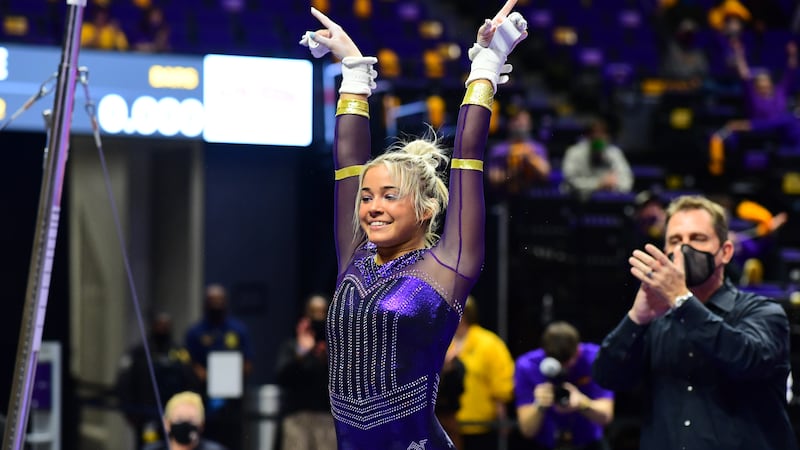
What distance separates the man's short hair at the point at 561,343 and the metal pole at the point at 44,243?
8.40 feet

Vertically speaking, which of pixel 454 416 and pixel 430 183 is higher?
pixel 430 183

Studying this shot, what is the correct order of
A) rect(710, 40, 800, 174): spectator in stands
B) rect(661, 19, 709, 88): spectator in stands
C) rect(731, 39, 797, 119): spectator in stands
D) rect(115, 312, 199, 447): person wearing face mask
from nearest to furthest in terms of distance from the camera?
rect(115, 312, 199, 447): person wearing face mask → rect(710, 40, 800, 174): spectator in stands → rect(731, 39, 797, 119): spectator in stands → rect(661, 19, 709, 88): spectator in stands

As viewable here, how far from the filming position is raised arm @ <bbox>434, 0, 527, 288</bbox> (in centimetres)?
289

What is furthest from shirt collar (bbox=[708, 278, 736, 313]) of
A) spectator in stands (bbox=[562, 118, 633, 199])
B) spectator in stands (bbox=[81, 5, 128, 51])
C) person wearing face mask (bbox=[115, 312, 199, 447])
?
spectator in stands (bbox=[81, 5, 128, 51])

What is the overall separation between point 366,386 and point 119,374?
4.98 metres

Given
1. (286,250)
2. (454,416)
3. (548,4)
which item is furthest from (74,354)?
(548,4)

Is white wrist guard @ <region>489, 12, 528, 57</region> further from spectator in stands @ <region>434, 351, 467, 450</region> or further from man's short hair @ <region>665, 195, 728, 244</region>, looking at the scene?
spectator in stands @ <region>434, 351, 467, 450</region>

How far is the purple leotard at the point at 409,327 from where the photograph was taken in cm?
288

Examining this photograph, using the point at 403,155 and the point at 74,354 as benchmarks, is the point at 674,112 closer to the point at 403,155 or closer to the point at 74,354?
the point at 74,354

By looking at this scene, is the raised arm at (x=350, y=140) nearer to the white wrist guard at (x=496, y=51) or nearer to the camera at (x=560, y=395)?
the white wrist guard at (x=496, y=51)

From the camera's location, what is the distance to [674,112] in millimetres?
13047

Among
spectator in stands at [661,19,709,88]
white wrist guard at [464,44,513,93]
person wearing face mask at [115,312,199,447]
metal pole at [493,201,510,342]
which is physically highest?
spectator in stands at [661,19,709,88]

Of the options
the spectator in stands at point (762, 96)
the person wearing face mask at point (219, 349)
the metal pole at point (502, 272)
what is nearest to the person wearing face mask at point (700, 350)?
the person wearing face mask at point (219, 349)

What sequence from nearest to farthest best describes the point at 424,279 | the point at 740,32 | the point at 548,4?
the point at 424,279, the point at 740,32, the point at 548,4
